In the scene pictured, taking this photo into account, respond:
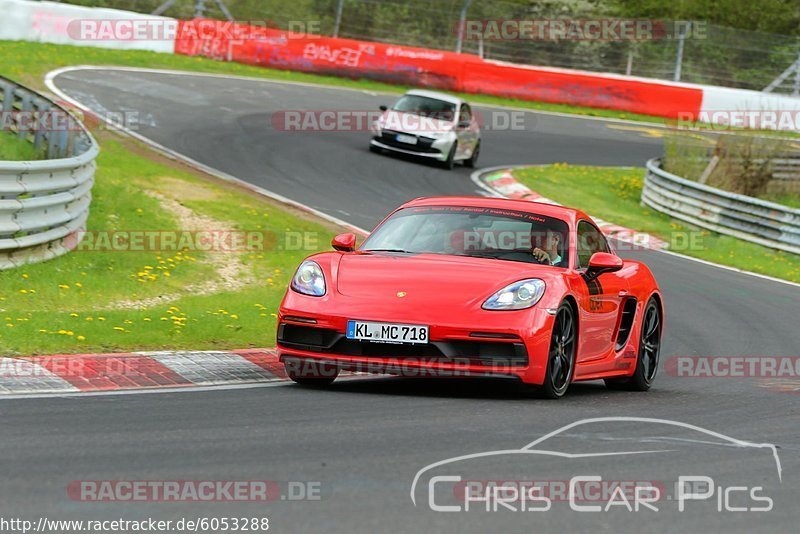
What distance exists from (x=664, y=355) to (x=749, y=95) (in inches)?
1113

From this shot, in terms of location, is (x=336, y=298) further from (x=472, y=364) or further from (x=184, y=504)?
(x=184, y=504)

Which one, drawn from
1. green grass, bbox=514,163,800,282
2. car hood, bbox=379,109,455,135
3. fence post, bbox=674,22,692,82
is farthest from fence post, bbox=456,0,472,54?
car hood, bbox=379,109,455,135

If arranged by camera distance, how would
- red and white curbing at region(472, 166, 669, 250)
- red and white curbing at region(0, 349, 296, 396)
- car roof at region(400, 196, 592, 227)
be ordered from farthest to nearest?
red and white curbing at region(472, 166, 669, 250) < car roof at region(400, 196, 592, 227) < red and white curbing at region(0, 349, 296, 396)

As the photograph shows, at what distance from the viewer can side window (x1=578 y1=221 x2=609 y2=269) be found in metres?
9.62

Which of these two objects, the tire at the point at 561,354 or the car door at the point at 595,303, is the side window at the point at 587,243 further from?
the tire at the point at 561,354

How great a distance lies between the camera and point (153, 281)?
1355 centimetres

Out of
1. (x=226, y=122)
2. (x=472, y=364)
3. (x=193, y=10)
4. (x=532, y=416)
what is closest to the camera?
(x=532, y=416)

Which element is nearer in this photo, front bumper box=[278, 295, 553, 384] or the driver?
front bumper box=[278, 295, 553, 384]

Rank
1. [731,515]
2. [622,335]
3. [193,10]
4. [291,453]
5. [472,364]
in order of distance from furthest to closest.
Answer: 1. [193,10]
2. [622,335]
3. [472,364]
4. [291,453]
5. [731,515]

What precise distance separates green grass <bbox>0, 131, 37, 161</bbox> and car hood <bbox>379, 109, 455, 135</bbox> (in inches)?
431

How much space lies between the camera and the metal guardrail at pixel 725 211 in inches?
900

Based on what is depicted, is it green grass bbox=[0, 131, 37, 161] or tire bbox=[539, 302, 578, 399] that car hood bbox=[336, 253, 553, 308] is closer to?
tire bbox=[539, 302, 578, 399]

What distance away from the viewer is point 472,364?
8227 millimetres

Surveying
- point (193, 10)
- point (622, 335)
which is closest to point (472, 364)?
Answer: point (622, 335)
